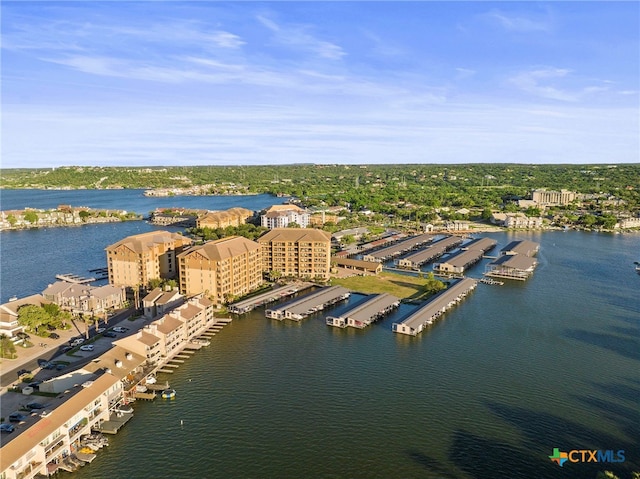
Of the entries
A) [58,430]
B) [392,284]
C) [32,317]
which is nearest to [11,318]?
[32,317]

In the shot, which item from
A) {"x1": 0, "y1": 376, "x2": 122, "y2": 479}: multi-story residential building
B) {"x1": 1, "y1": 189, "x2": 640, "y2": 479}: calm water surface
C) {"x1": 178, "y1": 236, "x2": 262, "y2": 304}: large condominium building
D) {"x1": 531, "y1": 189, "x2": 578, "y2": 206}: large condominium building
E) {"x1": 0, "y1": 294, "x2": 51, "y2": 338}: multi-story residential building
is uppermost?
{"x1": 531, "y1": 189, "x2": 578, "y2": 206}: large condominium building

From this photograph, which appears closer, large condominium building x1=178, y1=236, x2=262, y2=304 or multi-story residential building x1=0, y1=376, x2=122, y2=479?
multi-story residential building x1=0, y1=376, x2=122, y2=479

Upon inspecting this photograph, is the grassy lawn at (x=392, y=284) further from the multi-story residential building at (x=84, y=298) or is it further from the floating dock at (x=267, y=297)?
the multi-story residential building at (x=84, y=298)

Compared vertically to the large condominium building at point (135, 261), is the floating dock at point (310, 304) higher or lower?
lower

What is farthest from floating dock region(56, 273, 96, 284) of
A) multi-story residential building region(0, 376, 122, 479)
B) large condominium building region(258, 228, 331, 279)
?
multi-story residential building region(0, 376, 122, 479)

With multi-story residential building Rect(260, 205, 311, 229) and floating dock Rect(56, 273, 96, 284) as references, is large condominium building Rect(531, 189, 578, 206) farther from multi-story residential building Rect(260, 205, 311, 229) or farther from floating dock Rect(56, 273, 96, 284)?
floating dock Rect(56, 273, 96, 284)

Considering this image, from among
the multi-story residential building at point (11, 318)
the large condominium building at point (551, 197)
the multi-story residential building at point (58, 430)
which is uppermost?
the large condominium building at point (551, 197)

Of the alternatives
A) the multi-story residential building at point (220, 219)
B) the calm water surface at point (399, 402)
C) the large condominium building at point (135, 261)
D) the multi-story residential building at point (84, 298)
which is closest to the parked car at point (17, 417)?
the calm water surface at point (399, 402)

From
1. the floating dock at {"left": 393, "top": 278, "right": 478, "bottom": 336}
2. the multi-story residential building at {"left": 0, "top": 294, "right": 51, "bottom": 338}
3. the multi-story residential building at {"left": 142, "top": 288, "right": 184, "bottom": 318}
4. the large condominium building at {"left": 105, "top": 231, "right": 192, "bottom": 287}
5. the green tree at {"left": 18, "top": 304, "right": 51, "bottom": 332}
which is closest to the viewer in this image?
the multi-story residential building at {"left": 0, "top": 294, "right": 51, "bottom": 338}
